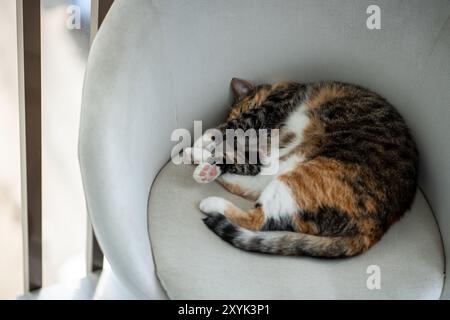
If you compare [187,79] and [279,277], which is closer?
[279,277]

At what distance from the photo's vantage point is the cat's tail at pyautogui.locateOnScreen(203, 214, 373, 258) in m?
1.23

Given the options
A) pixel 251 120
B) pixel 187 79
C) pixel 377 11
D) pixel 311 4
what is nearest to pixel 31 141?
pixel 187 79

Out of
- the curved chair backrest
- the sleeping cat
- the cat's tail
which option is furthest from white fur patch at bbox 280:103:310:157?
the cat's tail

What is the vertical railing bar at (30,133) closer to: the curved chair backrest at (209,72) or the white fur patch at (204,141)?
the curved chair backrest at (209,72)

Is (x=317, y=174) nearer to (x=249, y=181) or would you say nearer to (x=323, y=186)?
(x=323, y=186)

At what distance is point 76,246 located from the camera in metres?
1.92

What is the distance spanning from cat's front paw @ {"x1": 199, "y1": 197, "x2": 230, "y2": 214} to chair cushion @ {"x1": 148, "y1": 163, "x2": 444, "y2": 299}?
24mm

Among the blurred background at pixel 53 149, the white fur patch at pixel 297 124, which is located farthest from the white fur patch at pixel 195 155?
the blurred background at pixel 53 149

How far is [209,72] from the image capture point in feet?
4.94

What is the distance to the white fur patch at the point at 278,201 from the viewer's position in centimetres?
129

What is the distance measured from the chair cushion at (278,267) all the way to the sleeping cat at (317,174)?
0.10 ft
